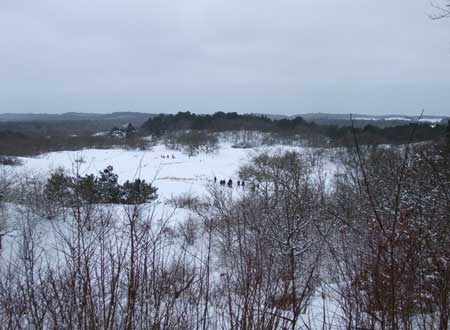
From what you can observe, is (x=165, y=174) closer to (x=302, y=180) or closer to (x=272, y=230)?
(x=302, y=180)

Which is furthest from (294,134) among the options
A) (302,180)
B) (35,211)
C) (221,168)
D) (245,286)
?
(245,286)

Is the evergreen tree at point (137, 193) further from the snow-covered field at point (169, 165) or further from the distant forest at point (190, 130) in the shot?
the distant forest at point (190, 130)

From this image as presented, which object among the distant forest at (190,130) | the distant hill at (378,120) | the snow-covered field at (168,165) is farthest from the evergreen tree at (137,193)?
the distant forest at (190,130)

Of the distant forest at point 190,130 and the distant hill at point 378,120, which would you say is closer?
the distant hill at point 378,120

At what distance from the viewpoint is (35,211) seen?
17.6 meters

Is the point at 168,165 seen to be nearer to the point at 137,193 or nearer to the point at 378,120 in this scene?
the point at 137,193

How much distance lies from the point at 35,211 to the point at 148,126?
70547 millimetres

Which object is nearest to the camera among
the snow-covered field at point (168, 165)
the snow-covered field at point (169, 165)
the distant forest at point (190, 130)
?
the snow-covered field at point (169, 165)

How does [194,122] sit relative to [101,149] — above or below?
above

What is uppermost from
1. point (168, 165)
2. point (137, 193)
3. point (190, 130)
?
point (137, 193)

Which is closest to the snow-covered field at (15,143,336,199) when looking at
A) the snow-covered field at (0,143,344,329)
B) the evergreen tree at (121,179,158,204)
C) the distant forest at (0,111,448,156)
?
the snow-covered field at (0,143,344,329)

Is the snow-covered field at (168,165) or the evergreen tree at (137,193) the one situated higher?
the evergreen tree at (137,193)

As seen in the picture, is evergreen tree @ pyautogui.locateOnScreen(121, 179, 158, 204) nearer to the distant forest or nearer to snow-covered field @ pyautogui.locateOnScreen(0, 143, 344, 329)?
snow-covered field @ pyautogui.locateOnScreen(0, 143, 344, 329)

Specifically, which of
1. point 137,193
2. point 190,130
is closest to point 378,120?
point 190,130
